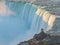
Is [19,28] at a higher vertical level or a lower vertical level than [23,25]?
lower

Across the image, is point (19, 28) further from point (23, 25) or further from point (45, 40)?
point (45, 40)

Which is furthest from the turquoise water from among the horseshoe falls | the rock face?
the rock face

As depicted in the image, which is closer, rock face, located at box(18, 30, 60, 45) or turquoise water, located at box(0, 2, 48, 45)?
rock face, located at box(18, 30, 60, 45)

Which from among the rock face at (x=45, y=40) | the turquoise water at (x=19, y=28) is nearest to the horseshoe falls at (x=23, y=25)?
the turquoise water at (x=19, y=28)

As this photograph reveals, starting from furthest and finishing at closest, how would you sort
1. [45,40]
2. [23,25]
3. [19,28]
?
[23,25] < [19,28] < [45,40]

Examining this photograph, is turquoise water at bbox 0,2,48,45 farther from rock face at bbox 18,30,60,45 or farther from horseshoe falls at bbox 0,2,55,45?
rock face at bbox 18,30,60,45

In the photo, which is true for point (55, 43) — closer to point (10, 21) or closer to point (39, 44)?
point (39, 44)

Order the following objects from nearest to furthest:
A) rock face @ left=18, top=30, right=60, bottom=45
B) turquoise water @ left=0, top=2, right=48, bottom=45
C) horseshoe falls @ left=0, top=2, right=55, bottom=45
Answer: rock face @ left=18, top=30, right=60, bottom=45 → horseshoe falls @ left=0, top=2, right=55, bottom=45 → turquoise water @ left=0, top=2, right=48, bottom=45

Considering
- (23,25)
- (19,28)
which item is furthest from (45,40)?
(23,25)

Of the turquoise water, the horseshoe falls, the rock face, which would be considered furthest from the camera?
the turquoise water

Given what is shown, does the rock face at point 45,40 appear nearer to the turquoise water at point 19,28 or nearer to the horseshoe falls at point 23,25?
the horseshoe falls at point 23,25

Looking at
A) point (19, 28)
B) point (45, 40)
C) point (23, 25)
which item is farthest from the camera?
point (23, 25)

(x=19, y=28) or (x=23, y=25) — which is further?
(x=23, y=25)
